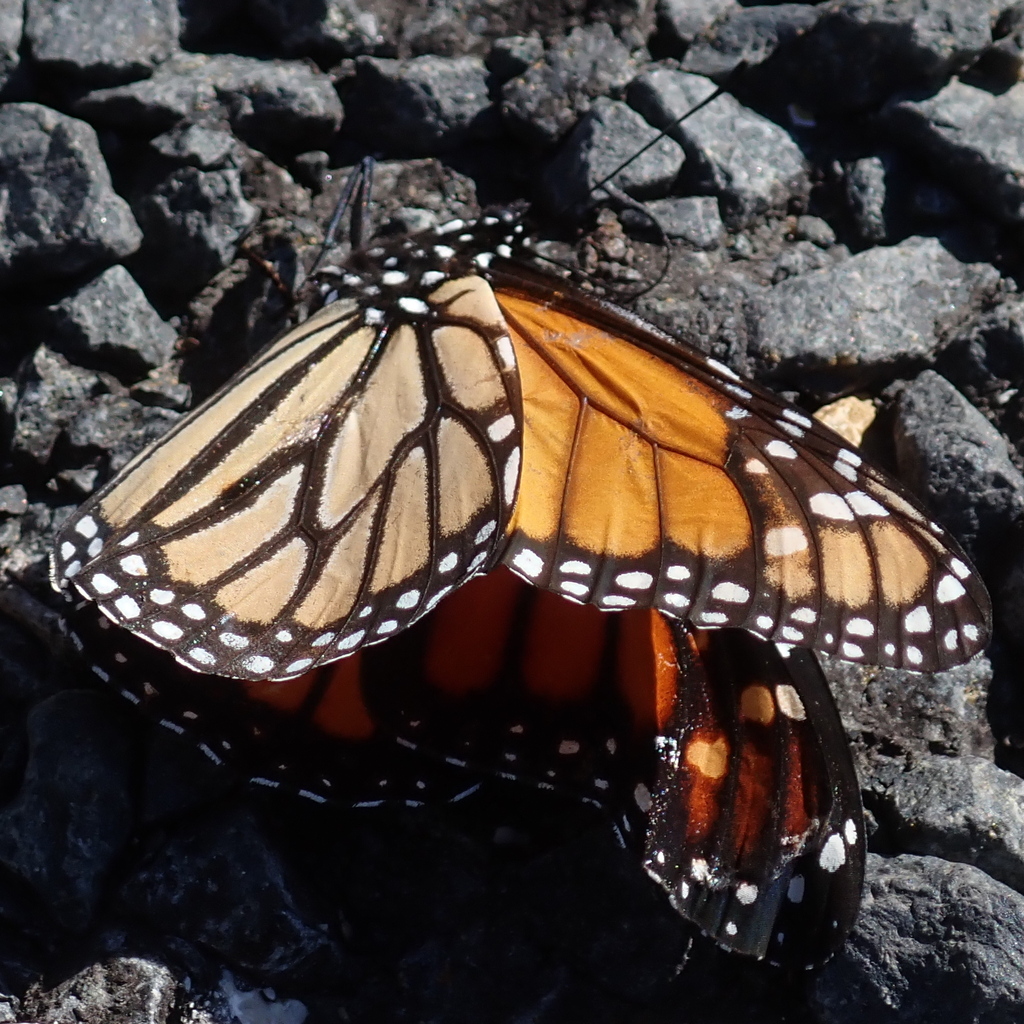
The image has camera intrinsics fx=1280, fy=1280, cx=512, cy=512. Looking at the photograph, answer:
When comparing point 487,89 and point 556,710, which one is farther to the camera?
point 487,89

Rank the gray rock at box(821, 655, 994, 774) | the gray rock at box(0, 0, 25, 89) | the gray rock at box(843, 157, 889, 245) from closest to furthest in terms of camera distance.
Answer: the gray rock at box(821, 655, 994, 774), the gray rock at box(0, 0, 25, 89), the gray rock at box(843, 157, 889, 245)

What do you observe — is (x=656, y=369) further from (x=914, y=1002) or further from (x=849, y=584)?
(x=914, y=1002)

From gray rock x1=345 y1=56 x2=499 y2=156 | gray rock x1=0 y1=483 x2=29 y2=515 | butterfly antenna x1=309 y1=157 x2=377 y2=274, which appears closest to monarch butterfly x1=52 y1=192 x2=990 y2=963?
gray rock x1=0 y1=483 x2=29 y2=515

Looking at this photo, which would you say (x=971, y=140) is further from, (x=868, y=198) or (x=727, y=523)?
(x=727, y=523)

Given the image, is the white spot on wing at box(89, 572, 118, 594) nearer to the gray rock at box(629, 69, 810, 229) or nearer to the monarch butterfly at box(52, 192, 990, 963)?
the monarch butterfly at box(52, 192, 990, 963)

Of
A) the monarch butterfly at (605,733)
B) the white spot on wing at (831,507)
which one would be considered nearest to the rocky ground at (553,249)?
the monarch butterfly at (605,733)

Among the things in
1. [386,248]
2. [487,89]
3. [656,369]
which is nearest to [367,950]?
[656,369]
